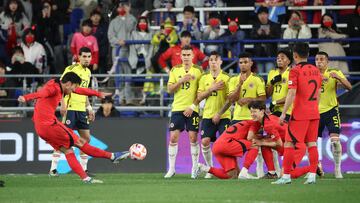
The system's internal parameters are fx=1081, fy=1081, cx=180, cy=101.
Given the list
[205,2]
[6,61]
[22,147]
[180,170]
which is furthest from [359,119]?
[6,61]

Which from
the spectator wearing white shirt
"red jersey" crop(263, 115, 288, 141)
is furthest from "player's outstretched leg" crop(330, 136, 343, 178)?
the spectator wearing white shirt

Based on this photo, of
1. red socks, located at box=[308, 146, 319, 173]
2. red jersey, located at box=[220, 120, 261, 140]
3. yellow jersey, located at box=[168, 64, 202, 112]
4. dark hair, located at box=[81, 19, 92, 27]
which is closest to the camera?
red socks, located at box=[308, 146, 319, 173]

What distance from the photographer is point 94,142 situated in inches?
1008

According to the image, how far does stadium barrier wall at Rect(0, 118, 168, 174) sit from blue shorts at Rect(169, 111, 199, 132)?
3.96 metres

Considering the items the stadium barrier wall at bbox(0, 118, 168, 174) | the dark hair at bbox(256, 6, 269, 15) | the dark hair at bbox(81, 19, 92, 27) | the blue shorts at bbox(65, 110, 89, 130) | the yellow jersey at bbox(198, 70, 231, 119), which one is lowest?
the stadium barrier wall at bbox(0, 118, 168, 174)

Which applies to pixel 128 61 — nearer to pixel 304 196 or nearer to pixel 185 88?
pixel 185 88

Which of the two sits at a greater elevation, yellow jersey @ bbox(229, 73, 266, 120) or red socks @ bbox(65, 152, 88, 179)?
yellow jersey @ bbox(229, 73, 266, 120)

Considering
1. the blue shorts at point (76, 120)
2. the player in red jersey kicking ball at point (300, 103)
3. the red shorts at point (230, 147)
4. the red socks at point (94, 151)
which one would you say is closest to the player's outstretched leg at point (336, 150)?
the red shorts at point (230, 147)

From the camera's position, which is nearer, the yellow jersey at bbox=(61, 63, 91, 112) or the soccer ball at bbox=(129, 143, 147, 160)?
the soccer ball at bbox=(129, 143, 147, 160)

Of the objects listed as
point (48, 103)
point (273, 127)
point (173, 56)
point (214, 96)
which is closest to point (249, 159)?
point (273, 127)

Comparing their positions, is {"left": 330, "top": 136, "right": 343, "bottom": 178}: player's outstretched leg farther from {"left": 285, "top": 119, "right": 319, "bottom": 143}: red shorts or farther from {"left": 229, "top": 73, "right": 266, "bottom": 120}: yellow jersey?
{"left": 285, "top": 119, "right": 319, "bottom": 143}: red shorts

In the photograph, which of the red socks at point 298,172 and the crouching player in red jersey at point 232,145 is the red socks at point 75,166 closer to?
the crouching player in red jersey at point 232,145

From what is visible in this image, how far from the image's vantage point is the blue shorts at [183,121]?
21.4 m

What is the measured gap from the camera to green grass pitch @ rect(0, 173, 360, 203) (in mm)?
15578
